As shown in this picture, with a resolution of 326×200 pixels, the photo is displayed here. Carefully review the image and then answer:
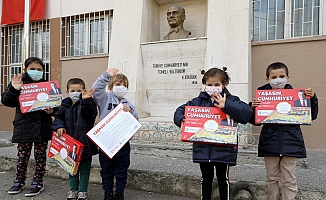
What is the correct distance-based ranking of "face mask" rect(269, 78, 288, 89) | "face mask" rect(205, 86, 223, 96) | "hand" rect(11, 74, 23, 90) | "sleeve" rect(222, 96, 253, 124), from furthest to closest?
"hand" rect(11, 74, 23, 90), "face mask" rect(269, 78, 288, 89), "face mask" rect(205, 86, 223, 96), "sleeve" rect(222, 96, 253, 124)

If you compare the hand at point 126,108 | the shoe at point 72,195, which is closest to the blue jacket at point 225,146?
the hand at point 126,108

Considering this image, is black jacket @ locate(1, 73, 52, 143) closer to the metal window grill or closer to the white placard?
the white placard

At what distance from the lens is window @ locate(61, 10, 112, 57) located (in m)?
7.91

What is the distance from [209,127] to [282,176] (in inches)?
36.0

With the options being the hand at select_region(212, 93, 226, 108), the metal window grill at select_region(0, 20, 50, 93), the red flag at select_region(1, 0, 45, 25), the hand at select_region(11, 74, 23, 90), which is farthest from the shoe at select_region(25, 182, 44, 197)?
the red flag at select_region(1, 0, 45, 25)

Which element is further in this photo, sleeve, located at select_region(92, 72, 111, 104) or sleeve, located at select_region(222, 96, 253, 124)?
sleeve, located at select_region(92, 72, 111, 104)

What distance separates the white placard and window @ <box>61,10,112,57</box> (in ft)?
17.1

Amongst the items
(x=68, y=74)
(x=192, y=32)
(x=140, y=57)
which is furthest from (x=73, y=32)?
(x=192, y=32)

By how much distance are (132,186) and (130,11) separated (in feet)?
14.1

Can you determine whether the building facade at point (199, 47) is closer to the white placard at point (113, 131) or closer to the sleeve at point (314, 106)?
the sleeve at point (314, 106)

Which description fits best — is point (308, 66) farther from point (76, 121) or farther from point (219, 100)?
point (76, 121)

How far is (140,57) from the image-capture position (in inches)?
248

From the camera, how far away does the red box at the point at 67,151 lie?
3047mm

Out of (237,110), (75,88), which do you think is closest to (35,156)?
(75,88)
